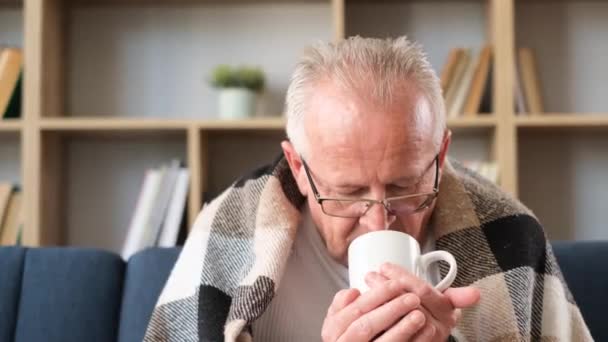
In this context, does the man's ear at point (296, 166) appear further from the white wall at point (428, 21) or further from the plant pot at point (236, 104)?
the white wall at point (428, 21)

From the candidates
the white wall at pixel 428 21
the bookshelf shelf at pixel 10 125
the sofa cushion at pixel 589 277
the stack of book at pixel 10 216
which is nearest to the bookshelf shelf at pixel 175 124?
the bookshelf shelf at pixel 10 125

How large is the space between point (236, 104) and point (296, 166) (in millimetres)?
1223

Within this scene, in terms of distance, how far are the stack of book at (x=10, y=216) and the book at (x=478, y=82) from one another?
1.39 meters

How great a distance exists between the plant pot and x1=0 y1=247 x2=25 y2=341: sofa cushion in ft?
3.46

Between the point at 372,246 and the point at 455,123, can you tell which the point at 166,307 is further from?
the point at 455,123

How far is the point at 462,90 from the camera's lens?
7.98 ft

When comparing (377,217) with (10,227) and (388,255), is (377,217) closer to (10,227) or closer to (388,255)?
(388,255)

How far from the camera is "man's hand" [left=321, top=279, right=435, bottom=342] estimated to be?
2.99ft

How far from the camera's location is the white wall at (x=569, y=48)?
2.62m

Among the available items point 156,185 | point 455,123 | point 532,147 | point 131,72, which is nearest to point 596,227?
point 532,147

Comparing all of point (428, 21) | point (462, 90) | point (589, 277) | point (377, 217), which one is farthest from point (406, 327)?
point (428, 21)

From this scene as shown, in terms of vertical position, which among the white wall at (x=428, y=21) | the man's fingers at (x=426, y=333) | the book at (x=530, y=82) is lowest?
the man's fingers at (x=426, y=333)

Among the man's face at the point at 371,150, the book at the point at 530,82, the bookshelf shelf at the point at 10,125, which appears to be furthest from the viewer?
the book at the point at 530,82

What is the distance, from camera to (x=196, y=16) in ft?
8.73
